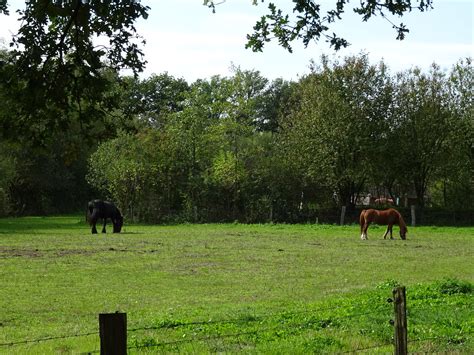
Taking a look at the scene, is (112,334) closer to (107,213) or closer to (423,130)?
(107,213)

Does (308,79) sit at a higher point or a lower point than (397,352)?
higher

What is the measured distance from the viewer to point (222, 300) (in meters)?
12.9

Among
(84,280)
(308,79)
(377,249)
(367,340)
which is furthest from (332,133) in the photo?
(367,340)

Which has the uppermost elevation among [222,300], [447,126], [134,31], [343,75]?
[343,75]

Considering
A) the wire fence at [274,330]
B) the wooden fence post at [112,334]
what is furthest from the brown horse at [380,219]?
the wooden fence post at [112,334]

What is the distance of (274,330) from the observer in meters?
8.77

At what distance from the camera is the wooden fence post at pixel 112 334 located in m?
4.53

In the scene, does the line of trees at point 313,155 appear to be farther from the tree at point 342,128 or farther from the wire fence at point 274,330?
the wire fence at point 274,330

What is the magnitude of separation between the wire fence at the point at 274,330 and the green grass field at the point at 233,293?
16mm

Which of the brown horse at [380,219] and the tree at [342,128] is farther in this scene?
the tree at [342,128]

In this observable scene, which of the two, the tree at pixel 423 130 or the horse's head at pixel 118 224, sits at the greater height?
the tree at pixel 423 130

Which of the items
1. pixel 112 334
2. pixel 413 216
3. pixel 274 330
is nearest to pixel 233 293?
pixel 274 330

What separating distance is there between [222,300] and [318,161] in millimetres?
30937

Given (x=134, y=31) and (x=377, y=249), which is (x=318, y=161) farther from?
(x=134, y=31)
